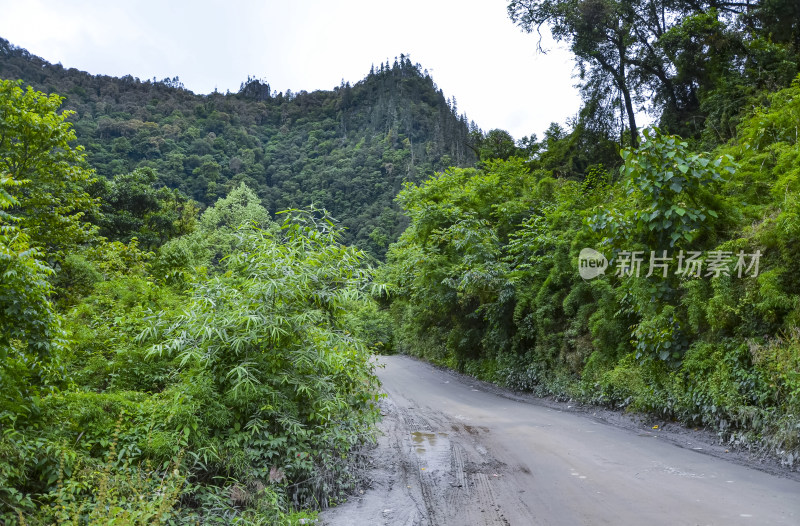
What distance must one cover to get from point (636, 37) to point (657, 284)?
1297 centimetres

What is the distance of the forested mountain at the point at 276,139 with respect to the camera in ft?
192

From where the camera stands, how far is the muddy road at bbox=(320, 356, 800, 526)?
15.5ft

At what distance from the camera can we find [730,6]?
54.5 feet

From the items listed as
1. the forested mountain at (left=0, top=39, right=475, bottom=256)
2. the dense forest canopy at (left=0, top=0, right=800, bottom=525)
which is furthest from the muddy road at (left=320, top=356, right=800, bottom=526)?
the forested mountain at (left=0, top=39, right=475, bottom=256)

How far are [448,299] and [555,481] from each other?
1125 cm

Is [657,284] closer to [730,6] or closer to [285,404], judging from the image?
[285,404]

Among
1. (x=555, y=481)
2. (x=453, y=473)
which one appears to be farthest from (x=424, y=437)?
(x=555, y=481)

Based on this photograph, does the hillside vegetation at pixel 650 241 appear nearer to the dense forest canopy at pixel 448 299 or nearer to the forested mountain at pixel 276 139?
the dense forest canopy at pixel 448 299

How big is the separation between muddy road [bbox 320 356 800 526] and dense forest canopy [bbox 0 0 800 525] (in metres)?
0.64

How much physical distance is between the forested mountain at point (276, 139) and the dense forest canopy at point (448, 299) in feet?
99.6

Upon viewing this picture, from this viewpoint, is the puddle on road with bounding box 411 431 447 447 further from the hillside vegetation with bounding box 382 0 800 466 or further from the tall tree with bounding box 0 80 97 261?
the tall tree with bounding box 0 80 97 261

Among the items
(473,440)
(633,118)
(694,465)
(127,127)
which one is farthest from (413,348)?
(127,127)

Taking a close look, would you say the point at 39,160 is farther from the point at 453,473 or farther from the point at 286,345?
the point at 453,473

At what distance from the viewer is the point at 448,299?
16.9 m
